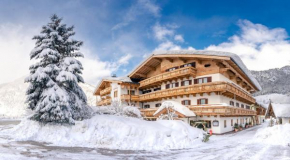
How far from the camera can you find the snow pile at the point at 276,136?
18147mm

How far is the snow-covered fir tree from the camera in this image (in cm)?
1652

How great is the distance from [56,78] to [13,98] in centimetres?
14309

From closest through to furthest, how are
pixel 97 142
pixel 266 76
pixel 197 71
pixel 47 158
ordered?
1. pixel 47 158
2. pixel 97 142
3. pixel 197 71
4. pixel 266 76

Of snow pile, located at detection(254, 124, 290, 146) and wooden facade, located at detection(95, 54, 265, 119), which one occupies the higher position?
wooden facade, located at detection(95, 54, 265, 119)

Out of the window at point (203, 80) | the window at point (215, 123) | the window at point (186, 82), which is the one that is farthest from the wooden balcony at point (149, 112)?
Result: the window at point (215, 123)

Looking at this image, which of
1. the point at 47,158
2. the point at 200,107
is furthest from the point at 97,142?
the point at 200,107

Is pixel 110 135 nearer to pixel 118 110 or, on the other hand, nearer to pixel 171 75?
pixel 118 110

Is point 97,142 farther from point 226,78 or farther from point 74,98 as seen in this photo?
point 226,78

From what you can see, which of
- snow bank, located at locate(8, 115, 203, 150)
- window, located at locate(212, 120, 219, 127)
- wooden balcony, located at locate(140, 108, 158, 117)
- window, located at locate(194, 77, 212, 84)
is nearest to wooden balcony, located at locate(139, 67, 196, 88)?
window, located at locate(194, 77, 212, 84)

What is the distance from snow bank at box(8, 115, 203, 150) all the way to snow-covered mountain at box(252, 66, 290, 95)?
159 m

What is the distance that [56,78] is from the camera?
1725 cm

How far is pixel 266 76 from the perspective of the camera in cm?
18225

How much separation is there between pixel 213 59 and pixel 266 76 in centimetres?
18252

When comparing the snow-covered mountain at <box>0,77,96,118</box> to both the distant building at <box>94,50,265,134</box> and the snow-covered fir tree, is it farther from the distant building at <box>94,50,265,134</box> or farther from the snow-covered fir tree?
the snow-covered fir tree
